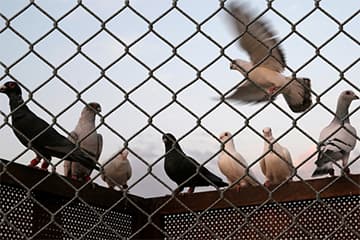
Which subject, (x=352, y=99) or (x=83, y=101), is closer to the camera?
(x=83, y=101)

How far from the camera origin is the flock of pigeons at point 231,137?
4.31ft

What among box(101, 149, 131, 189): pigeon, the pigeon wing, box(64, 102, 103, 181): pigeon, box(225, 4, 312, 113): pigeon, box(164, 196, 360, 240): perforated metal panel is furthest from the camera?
box(101, 149, 131, 189): pigeon

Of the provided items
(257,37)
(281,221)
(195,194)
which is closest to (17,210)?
(195,194)

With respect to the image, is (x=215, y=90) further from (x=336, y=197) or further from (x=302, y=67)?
(x=336, y=197)

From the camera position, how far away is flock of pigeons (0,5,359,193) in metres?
1.31

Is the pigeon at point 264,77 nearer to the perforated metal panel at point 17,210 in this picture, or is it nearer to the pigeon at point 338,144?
the pigeon at point 338,144

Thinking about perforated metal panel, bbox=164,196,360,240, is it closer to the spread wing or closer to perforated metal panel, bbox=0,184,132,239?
perforated metal panel, bbox=0,184,132,239

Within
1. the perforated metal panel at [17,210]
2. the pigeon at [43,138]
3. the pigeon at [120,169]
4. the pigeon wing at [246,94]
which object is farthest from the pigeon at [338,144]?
the pigeon at [120,169]

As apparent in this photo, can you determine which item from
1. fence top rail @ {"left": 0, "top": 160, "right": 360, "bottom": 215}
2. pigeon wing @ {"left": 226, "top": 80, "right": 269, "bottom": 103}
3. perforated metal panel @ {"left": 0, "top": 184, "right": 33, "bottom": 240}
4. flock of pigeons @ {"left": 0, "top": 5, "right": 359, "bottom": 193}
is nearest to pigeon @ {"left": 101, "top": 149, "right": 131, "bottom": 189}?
flock of pigeons @ {"left": 0, "top": 5, "right": 359, "bottom": 193}

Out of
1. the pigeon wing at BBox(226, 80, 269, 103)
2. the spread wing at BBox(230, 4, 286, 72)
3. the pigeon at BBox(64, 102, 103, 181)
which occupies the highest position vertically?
the spread wing at BBox(230, 4, 286, 72)

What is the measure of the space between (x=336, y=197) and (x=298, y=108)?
1.20m

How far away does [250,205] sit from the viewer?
3.30 m

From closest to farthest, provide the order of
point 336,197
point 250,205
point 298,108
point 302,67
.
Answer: point 302,67, point 298,108, point 336,197, point 250,205

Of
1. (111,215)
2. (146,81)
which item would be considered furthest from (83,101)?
(111,215)
